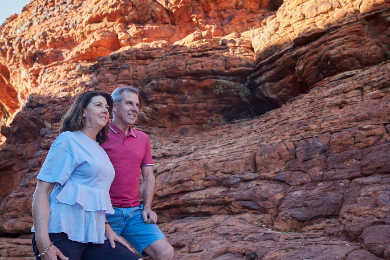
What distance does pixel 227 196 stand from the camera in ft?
17.9

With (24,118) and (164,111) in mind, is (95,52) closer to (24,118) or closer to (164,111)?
(24,118)

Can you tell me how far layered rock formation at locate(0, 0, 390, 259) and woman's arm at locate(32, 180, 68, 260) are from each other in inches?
85.6

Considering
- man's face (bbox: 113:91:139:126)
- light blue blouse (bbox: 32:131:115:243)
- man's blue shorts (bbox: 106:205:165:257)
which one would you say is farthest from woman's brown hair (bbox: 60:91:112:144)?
man's blue shorts (bbox: 106:205:165:257)

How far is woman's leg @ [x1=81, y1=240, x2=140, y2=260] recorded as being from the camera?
2.34 meters

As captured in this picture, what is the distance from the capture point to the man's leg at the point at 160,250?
110 inches

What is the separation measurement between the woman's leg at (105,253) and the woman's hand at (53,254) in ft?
0.93

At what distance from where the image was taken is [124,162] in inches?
127

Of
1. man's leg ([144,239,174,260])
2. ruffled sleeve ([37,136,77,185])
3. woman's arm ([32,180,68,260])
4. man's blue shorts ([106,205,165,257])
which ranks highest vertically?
ruffled sleeve ([37,136,77,185])

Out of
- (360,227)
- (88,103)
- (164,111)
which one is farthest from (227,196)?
(164,111)

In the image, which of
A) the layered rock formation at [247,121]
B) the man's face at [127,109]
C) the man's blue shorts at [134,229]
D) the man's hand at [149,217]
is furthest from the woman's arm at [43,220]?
the layered rock formation at [247,121]

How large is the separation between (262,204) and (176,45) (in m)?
10.5

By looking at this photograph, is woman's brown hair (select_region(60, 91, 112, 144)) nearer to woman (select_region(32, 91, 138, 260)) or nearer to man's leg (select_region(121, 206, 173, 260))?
woman (select_region(32, 91, 138, 260))

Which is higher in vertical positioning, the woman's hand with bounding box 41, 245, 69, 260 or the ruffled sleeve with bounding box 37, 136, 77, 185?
the ruffled sleeve with bounding box 37, 136, 77, 185

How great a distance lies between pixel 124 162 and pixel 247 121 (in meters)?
7.69
